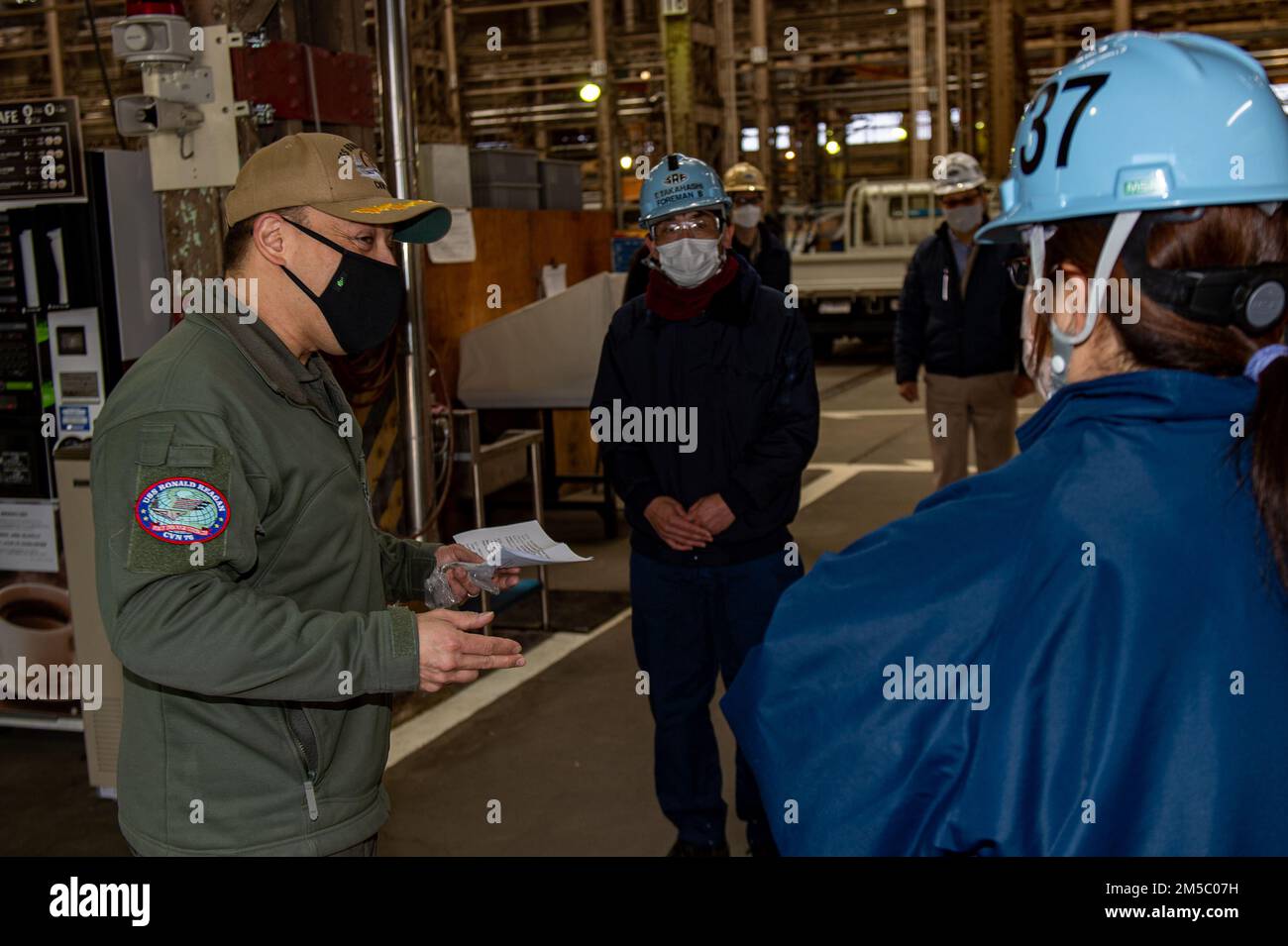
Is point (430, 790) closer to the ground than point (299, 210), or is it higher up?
closer to the ground

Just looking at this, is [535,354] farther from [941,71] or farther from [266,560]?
[941,71]

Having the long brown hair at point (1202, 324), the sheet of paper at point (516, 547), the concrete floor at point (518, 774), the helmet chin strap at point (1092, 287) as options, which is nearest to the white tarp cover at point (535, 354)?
the concrete floor at point (518, 774)

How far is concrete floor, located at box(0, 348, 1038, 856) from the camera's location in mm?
3906

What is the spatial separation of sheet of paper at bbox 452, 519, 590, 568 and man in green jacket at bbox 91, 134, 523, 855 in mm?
238

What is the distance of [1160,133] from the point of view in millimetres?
1258

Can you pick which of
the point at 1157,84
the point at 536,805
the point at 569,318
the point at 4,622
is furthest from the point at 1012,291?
the point at 1157,84

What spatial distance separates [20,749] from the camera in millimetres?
4820

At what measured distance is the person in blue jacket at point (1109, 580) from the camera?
1.10 metres

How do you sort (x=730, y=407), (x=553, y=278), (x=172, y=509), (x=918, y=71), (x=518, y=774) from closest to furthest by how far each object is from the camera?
(x=172, y=509)
(x=730, y=407)
(x=518, y=774)
(x=553, y=278)
(x=918, y=71)

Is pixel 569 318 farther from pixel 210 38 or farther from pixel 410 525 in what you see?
pixel 210 38

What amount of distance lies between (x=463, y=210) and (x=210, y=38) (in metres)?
2.97

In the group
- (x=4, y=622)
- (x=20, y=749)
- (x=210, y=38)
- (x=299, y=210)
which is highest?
(x=210, y=38)

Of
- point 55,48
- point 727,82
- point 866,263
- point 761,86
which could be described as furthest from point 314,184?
A: point 55,48

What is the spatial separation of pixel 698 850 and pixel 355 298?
6.79ft
